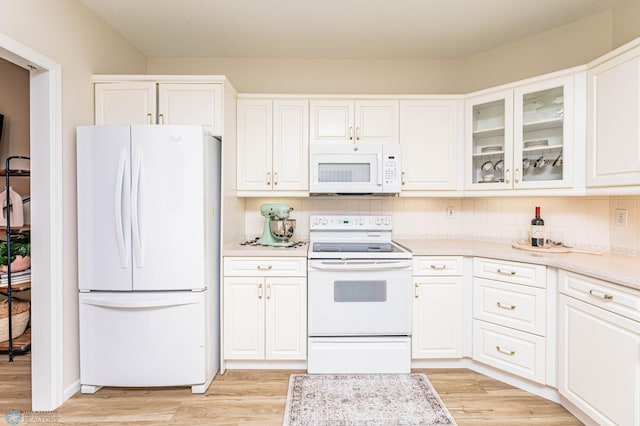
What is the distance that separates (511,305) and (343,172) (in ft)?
5.04

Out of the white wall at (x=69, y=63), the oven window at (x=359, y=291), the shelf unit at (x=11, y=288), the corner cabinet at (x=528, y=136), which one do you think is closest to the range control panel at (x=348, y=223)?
the oven window at (x=359, y=291)

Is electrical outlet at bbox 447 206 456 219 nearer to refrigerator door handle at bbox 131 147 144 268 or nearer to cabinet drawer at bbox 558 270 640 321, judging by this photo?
cabinet drawer at bbox 558 270 640 321

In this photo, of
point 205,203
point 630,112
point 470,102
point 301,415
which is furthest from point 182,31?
point 630,112

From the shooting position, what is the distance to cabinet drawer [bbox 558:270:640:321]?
1538 millimetres

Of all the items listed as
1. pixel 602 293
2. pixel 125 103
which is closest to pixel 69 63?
pixel 125 103

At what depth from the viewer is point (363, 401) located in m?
2.09

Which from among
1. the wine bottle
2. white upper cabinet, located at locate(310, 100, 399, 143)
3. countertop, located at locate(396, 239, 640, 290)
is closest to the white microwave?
white upper cabinet, located at locate(310, 100, 399, 143)

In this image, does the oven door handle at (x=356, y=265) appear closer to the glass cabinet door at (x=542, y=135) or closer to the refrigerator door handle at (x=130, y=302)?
the refrigerator door handle at (x=130, y=302)

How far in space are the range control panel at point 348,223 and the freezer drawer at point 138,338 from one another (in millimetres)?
1192

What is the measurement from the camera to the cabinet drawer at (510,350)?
7.00ft

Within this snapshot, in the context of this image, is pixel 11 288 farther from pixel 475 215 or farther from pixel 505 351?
pixel 475 215

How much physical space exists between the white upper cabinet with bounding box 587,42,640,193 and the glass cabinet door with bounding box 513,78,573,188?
14cm

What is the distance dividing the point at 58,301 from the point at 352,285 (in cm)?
187

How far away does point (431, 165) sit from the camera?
280cm
